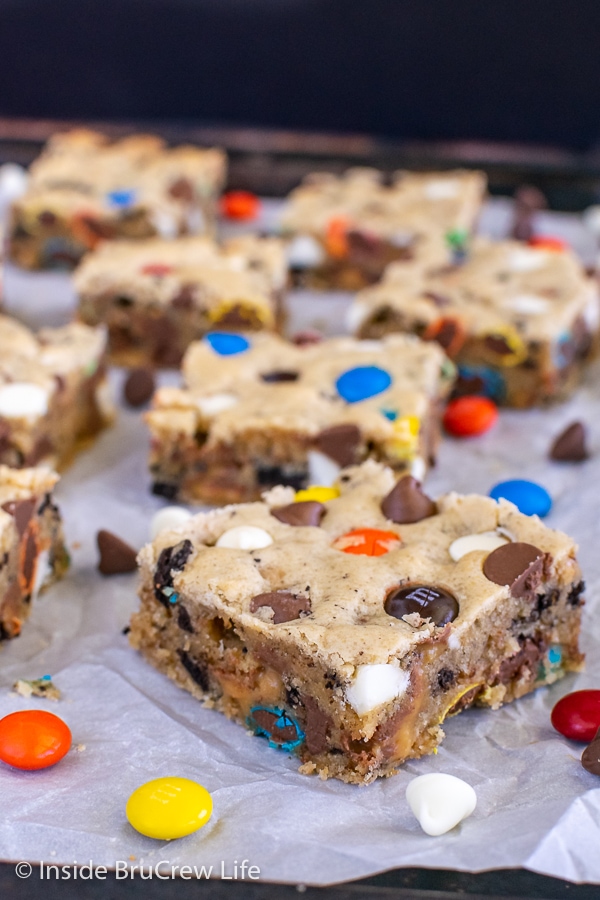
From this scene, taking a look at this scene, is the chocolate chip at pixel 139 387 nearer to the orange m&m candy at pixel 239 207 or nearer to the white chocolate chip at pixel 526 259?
the white chocolate chip at pixel 526 259

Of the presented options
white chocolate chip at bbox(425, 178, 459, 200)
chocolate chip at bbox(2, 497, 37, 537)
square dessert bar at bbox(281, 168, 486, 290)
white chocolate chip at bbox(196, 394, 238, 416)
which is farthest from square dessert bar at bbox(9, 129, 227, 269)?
chocolate chip at bbox(2, 497, 37, 537)

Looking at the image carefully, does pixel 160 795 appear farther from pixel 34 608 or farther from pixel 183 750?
pixel 34 608

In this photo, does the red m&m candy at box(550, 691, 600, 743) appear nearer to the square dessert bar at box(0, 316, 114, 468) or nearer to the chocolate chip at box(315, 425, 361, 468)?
the chocolate chip at box(315, 425, 361, 468)

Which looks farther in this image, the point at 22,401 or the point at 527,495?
the point at 22,401

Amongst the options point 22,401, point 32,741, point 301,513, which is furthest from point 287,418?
point 32,741

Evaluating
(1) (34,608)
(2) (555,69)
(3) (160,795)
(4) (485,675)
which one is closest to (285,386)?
(1) (34,608)

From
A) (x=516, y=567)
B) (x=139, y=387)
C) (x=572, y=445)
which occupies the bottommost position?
(x=139, y=387)

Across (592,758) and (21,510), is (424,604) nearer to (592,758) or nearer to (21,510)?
(592,758)
